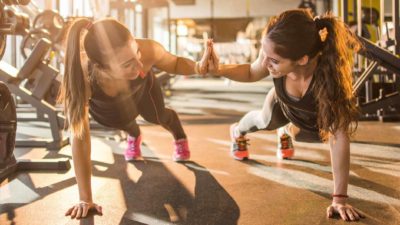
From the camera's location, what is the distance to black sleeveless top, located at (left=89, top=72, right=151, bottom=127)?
5.09 ft

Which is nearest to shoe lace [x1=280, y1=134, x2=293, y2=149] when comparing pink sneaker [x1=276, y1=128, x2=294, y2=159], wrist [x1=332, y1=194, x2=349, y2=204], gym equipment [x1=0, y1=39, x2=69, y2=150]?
pink sneaker [x1=276, y1=128, x2=294, y2=159]

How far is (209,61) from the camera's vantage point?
1.32 meters

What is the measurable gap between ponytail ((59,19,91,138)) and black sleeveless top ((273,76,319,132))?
1.96 ft

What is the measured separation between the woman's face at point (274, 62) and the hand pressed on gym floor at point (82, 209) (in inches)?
25.8

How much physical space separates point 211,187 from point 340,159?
0.51 metres

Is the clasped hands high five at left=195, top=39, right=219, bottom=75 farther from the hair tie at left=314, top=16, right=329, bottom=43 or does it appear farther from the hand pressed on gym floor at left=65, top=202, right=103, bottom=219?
the hand pressed on gym floor at left=65, top=202, right=103, bottom=219

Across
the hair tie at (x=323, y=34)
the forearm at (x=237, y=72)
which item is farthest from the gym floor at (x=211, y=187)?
the hair tie at (x=323, y=34)

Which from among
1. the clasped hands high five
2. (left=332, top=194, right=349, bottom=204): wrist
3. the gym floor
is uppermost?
the clasped hands high five

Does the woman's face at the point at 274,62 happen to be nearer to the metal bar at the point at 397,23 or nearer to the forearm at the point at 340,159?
the forearm at the point at 340,159

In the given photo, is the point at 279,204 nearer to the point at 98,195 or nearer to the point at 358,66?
the point at 98,195

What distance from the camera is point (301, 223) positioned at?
1.21 meters

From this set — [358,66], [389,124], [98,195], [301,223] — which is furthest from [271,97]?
[358,66]

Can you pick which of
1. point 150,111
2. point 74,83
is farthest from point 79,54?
point 150,111

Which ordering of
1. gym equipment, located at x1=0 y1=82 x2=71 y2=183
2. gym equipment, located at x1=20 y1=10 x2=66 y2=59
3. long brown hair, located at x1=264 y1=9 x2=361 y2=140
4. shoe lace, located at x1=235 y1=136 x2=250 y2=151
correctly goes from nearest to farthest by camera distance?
long brown hair, located at x1=264 y1=9 x2=361 y2=140 < gym equipment, located at x1=0 y1=82 x2=71 y2=183 < shoe lace, located at x1=235 y1=136 x2=250 y2=151 < gym equipment, located at x1=20 y1=10 x2=66 y2=59
